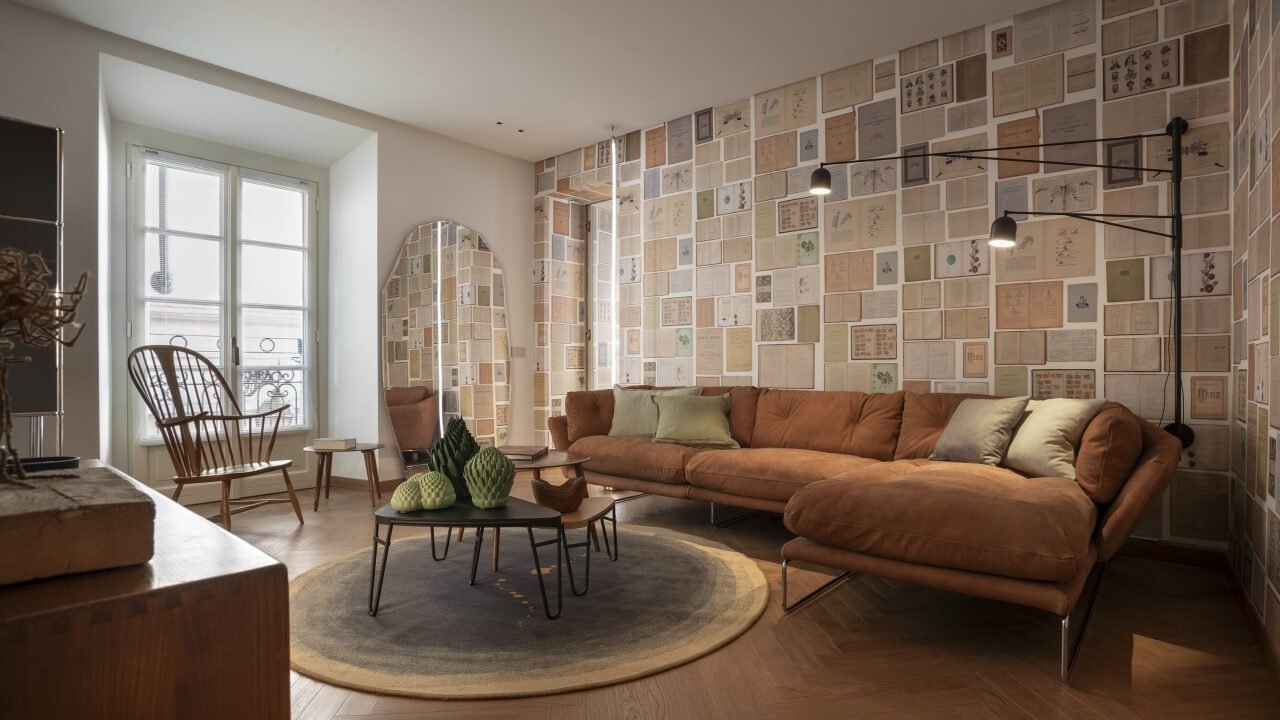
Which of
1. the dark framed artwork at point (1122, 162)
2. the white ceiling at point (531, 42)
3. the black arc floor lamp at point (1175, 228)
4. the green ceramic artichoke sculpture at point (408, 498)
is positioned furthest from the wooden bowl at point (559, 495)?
the dark framed artwork at point (1122, 162)

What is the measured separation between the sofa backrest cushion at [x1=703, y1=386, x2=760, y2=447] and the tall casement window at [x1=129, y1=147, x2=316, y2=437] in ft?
11.6

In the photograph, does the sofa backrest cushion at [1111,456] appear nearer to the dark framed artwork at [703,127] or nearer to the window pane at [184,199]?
the dark framed artwork at [703,127]

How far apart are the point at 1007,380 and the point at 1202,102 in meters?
1.59

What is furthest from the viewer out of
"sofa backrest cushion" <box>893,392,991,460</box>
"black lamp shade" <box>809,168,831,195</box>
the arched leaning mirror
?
the arched leaning mirror

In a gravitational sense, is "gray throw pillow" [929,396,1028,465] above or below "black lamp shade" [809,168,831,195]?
below

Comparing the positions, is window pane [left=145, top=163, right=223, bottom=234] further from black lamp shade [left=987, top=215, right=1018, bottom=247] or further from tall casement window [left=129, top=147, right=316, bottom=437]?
black lamp shade [left=987, top=215, right=1018, bottom=247]

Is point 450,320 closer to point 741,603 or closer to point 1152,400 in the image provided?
point 741,603

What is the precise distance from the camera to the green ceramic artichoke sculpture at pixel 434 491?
247 cm

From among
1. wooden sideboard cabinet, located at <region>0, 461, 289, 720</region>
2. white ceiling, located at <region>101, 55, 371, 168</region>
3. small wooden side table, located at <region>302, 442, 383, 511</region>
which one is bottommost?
small wooden side table, located at <region>302, 442, 383, 511</region>

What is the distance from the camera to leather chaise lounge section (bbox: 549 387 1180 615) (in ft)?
7.09

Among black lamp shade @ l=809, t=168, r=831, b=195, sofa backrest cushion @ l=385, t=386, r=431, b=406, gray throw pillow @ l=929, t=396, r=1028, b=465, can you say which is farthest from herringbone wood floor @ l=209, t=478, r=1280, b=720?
sofa backrest cushion @ l=385, t=386, r=431, b=406

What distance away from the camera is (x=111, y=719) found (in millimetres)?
637

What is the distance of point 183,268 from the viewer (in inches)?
195

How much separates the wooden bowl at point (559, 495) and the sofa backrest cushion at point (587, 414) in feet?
5.86
